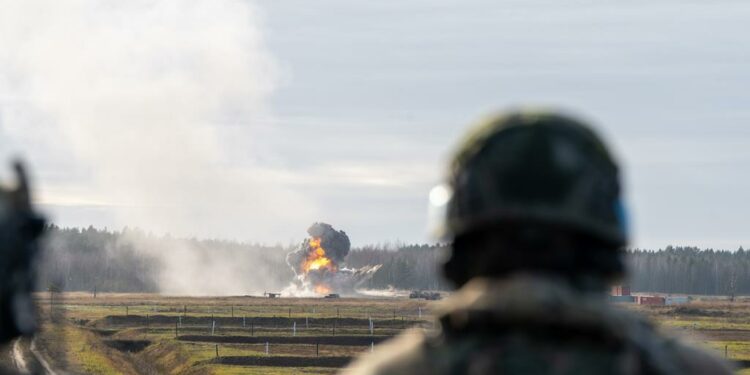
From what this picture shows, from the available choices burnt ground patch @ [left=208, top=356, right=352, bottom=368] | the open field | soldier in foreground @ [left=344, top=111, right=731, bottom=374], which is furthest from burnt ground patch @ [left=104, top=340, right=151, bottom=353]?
soldier in foreground @ [left=344, top=111, right=731, bottom=374]

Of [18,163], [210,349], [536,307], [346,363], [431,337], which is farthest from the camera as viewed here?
[210,349]

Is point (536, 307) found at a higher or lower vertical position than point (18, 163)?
lower

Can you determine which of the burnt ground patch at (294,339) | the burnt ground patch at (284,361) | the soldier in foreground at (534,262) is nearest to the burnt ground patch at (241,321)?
the burnt ground patch at (294,339)

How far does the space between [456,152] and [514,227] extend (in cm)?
28

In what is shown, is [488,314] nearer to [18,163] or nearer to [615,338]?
[615,338]

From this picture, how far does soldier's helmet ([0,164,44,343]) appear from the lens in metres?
4.64

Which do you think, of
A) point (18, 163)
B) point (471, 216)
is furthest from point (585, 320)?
point (18, 163)

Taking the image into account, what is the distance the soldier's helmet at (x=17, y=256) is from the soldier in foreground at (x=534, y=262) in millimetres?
1261

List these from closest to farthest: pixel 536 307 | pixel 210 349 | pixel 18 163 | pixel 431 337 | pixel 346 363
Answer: pixel 536 307 < pixel 431 337 < pixel 18 163 < pixel 346 363 < pixel 210 349

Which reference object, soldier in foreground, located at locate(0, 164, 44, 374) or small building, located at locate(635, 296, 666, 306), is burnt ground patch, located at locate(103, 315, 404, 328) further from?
soldier in foreground, located at locate(0, 164, 44, 374)

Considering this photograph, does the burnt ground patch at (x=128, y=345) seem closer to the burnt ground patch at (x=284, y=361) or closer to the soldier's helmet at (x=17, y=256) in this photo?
the burnt ground patch at (x=284, y=361)

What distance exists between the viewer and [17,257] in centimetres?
472

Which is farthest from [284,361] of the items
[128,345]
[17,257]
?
[17,257]

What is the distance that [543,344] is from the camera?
11.6 feet
